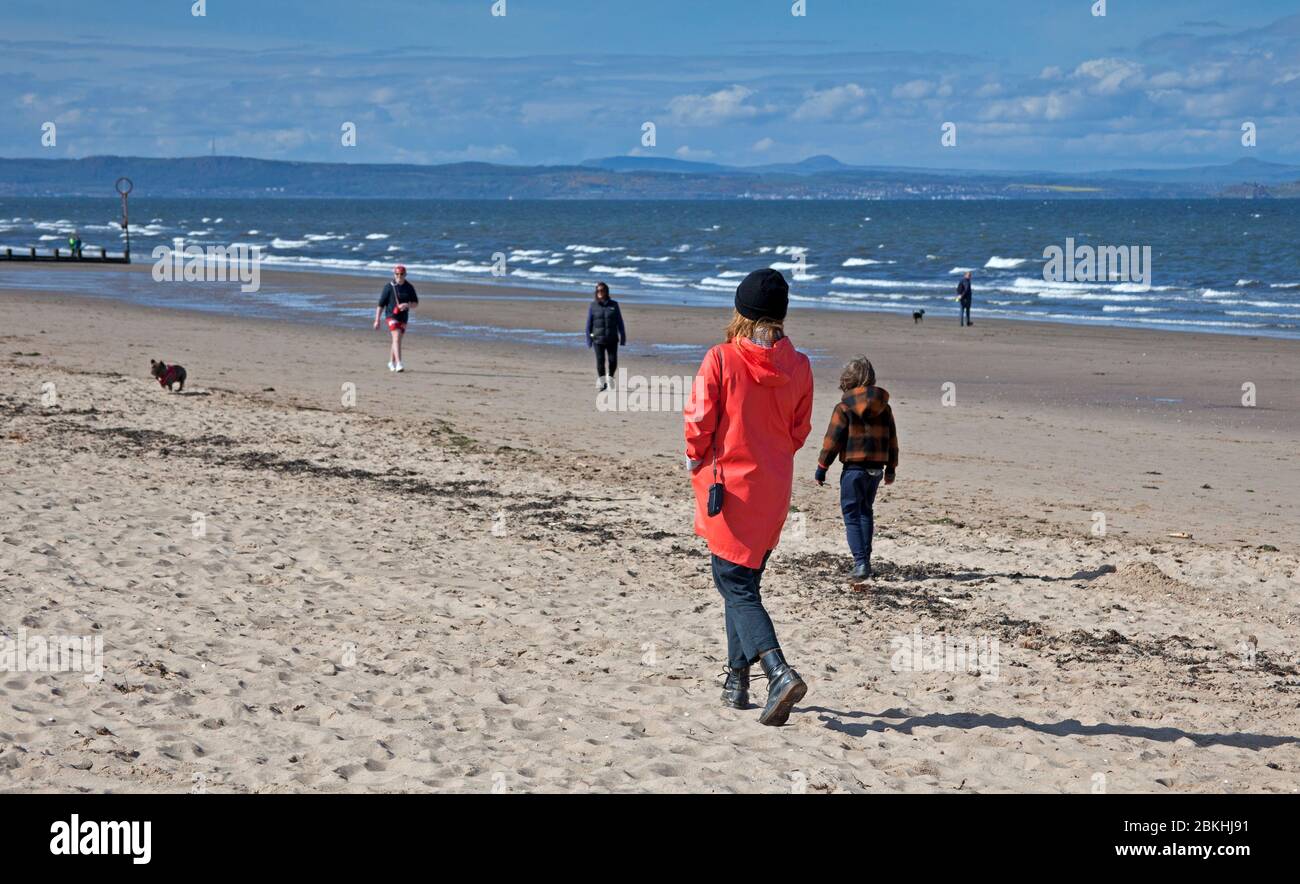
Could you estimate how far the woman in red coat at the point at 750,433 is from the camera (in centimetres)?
539

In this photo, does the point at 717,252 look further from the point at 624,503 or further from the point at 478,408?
the point at 624,503

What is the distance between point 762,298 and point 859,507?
348 cm

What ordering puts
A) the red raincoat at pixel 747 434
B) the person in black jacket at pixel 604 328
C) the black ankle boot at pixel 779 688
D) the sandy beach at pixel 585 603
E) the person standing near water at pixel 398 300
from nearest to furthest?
the red raincoat at pixel 747 434, the sandy beach at pixel 585 603, the black ankle boot at pixel 779 688, the person in black jacket at pixel 604 328, the person standing near water at pixel 398 300

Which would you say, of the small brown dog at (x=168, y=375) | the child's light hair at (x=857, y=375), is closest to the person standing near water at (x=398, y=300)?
the small brown dog at (x=168, y=375)

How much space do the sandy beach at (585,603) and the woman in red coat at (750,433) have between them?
2.70 ft

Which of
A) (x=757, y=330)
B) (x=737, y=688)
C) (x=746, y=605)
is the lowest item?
(x=737, y=688)

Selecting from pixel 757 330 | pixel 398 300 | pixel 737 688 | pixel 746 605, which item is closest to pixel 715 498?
pixel 746 605

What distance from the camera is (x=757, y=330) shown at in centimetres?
542

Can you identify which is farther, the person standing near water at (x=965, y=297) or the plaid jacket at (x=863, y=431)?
the person standing near water at (x=965, y=297)

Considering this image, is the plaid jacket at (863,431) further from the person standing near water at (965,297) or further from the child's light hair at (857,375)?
the person standing near water at (965,297)

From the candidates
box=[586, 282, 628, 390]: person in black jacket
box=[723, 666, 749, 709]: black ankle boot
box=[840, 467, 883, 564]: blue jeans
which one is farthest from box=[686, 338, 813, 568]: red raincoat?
box=[586, 282, 628, 390]: person in black jacket

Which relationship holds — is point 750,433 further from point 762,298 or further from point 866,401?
point 866,401

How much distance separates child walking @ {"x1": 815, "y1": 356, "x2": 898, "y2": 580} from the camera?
27.8 ft

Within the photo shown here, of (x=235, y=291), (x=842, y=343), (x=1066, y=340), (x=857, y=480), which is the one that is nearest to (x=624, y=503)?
(x=857, y=480)
